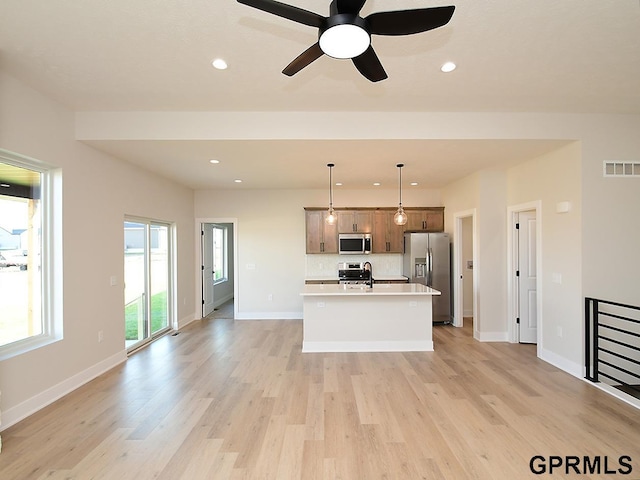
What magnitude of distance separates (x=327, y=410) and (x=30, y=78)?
3.97 meters

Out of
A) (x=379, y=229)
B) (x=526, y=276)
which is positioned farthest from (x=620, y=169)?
(x=379, y=229)

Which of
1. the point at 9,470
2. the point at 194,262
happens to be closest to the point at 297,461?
the point at 9,470

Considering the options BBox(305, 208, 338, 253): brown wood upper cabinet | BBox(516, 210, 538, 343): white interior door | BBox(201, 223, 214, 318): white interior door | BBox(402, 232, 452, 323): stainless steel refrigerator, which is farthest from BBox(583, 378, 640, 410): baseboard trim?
BBox(201, 223, 214, 318): white interior door

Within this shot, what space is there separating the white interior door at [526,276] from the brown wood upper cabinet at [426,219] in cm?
178

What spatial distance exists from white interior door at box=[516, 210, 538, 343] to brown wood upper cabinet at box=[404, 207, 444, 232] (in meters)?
1.78

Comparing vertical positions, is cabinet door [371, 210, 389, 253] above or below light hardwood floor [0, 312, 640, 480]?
above

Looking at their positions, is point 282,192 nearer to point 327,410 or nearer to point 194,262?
point 194,262

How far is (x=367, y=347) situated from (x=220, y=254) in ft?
17.1

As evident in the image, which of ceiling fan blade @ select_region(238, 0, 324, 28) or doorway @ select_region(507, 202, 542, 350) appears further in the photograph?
doorway @ select_region(507, 202, 542, 350)

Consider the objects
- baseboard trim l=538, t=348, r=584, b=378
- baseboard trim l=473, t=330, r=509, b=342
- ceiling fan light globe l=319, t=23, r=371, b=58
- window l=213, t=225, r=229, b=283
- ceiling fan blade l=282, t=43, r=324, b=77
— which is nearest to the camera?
ceiling fan light globe l=319, t=23, r=371, b=58

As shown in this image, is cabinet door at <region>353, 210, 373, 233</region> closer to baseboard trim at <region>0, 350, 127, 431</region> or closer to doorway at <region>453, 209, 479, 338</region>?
doorway at <region>453, 209, 479, 338</region>

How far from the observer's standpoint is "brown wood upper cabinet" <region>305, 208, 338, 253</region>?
6520 millimetres

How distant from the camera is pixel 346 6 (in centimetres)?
159

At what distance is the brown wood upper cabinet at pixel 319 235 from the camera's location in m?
6.52
